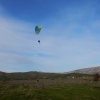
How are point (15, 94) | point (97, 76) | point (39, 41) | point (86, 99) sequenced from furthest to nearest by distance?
point (97, 76) → point (39, 41) → point (15, 94) → point (86, 99)

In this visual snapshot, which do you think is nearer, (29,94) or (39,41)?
(29,94)

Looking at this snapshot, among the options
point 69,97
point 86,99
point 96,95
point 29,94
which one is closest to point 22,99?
point 29,94

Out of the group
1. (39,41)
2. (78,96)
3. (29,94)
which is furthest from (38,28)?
(78,96)

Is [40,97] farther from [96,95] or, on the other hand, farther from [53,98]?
[96,95]

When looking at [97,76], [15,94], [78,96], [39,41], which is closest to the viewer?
[78,96]

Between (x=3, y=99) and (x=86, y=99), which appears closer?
(x=86, y=99)

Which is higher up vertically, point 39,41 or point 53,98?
point 39,41

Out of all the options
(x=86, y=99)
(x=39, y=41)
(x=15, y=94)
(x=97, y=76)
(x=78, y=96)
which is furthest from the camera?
(x=97, y=76)

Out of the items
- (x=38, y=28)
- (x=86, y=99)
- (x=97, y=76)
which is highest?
(x=38, y=28)

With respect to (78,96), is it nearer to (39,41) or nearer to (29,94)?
(29,94)
